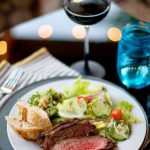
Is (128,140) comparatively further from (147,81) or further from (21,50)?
(21,50)

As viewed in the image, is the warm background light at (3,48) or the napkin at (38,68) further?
the warm background light at (3,48)

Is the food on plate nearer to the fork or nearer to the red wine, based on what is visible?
the fork

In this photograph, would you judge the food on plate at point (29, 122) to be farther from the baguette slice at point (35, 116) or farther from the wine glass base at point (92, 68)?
the wine glass base at point (92, 68)

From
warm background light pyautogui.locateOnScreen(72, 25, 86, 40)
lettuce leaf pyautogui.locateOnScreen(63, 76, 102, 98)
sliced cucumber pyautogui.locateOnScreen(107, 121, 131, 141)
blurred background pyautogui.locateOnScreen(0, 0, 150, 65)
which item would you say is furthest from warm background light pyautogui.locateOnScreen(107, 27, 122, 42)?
sliced cucumber pyautogui.locateOnScreen(107, 121, 131, 141)

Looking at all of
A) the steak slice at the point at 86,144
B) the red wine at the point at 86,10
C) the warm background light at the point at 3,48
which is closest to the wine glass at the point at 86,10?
the red wine at the point at 86,10

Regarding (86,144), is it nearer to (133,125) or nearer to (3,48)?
(133,125)

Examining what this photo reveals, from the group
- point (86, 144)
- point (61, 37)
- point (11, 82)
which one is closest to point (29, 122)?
point (86, 144)
